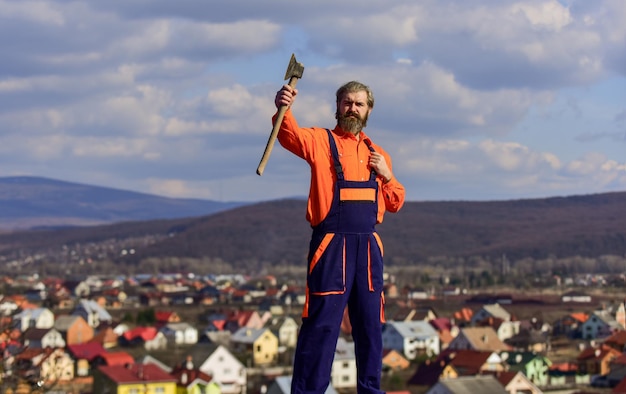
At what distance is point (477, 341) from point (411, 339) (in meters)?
3.76

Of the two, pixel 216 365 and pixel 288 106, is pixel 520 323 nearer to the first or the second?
pixel 216 365

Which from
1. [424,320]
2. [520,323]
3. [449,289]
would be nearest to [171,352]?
[424,320]

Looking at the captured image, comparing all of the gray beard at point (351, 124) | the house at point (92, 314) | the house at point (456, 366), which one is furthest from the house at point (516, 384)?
the house at point (92, 314)

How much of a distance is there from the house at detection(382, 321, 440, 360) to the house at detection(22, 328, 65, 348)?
60.0 ft

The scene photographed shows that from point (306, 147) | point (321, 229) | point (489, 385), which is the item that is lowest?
point (489, 385)

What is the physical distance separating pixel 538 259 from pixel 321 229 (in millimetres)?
175905

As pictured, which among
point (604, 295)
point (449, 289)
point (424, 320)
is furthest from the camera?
point (449, 289)

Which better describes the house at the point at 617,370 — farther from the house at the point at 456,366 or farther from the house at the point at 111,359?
the house at the point at 111,359

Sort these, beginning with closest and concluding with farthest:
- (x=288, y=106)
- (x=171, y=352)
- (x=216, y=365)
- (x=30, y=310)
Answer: (x=288, y=106)
(x=216, y=365)
(x=171, y=352)
(x=30, y=310)

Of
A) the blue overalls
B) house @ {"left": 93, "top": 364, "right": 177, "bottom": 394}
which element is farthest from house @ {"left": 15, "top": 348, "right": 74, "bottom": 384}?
house @ {"left": 93, "top": 364, "right": 177, "bottom": 394}

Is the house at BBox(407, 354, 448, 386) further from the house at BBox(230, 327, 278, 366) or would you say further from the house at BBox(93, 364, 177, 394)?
the house at BBox(230, 327, 278, 366)

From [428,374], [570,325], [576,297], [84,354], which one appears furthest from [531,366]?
[576,297]

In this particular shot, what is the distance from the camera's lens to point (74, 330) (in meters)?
77.4

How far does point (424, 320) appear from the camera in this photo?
79.9m
